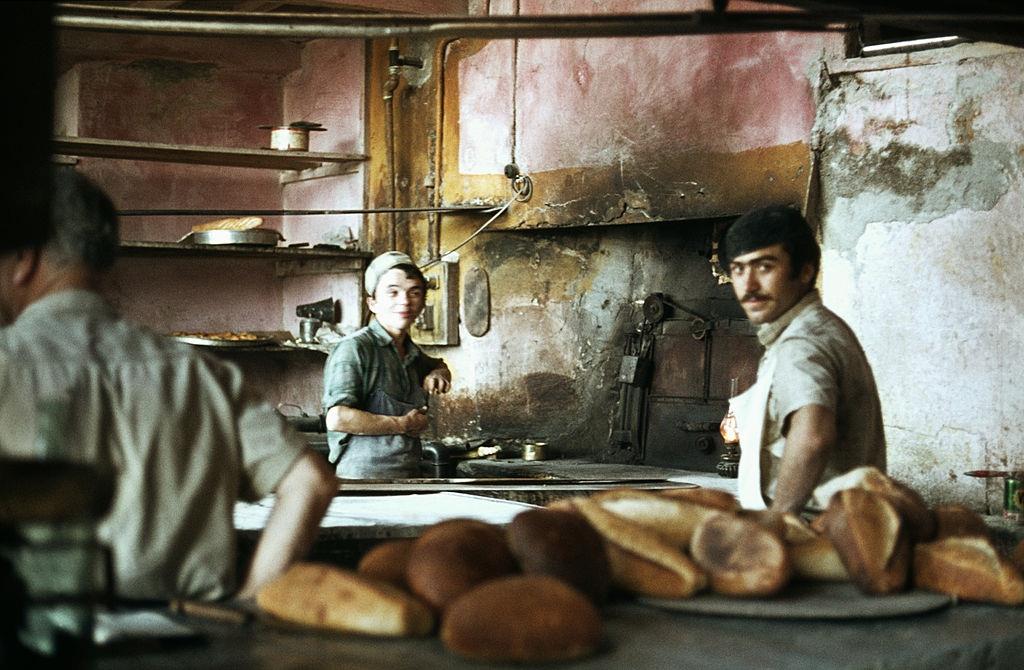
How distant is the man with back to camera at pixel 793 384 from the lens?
8.66 feet

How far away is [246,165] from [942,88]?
13.9ft

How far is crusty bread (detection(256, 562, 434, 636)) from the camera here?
1613 millimetres

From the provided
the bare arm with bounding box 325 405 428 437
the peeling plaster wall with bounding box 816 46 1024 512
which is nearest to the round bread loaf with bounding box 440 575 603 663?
the bare arm with bounding box 325 405 428 437

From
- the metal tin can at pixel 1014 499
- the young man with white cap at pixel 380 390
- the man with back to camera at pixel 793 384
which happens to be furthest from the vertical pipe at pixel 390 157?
the man with back to camera at pixel 793 384

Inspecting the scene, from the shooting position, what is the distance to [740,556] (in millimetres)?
1870

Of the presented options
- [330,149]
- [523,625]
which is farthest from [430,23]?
[330,149]

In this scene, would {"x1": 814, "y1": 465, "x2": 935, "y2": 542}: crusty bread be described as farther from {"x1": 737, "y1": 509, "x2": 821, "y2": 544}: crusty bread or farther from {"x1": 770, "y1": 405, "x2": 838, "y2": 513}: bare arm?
{"x1": 770, "y1": 405, "x2": 838, "y2": 513}: bare arm

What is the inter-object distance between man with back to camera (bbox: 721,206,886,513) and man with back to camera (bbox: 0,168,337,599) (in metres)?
1.12

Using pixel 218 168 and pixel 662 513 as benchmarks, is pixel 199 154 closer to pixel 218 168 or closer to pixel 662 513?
pixel 218 168

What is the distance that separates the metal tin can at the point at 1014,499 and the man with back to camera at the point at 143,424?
10.4ft

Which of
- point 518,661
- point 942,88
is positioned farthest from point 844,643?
point 942,88

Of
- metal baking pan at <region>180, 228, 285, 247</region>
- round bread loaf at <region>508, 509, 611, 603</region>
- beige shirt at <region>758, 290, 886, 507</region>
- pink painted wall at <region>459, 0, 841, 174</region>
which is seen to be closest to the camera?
round bread loaf at <region>508, 509, 611, 603</region>

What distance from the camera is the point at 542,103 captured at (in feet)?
21.4

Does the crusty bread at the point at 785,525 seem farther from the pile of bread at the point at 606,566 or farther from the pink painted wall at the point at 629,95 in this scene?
the pink painted wall at the point at 629,95
